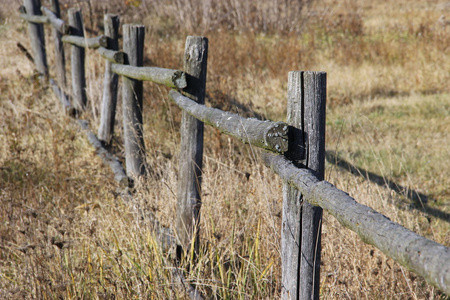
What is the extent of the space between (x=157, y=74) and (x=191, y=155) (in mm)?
754

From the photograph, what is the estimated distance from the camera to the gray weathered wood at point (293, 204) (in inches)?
68.9

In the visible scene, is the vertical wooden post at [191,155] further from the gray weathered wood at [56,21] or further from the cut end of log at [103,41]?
the gray weathered wood at [56,21]

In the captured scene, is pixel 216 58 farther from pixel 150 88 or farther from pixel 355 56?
pixel 355 56

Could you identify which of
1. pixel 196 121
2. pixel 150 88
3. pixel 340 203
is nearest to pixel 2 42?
pixel 150 88

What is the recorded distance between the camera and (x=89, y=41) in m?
5.29

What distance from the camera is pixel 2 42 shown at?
33.0ft

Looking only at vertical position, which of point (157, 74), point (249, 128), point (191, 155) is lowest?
point (191, 155)

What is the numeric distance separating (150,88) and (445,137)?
14.3 feet

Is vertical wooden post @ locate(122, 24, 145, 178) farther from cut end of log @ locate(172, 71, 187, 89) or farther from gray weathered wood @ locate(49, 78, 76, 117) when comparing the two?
gray weathered wood @ locate(49, 78, 76, 117)

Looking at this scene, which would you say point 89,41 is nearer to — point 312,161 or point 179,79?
point 179,79

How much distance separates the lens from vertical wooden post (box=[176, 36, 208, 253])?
2826mm

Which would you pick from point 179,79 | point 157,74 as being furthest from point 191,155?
point 157,74

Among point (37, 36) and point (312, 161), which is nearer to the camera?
point (312, 161)

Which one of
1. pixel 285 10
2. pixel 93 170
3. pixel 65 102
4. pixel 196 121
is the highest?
pixel 285 10
